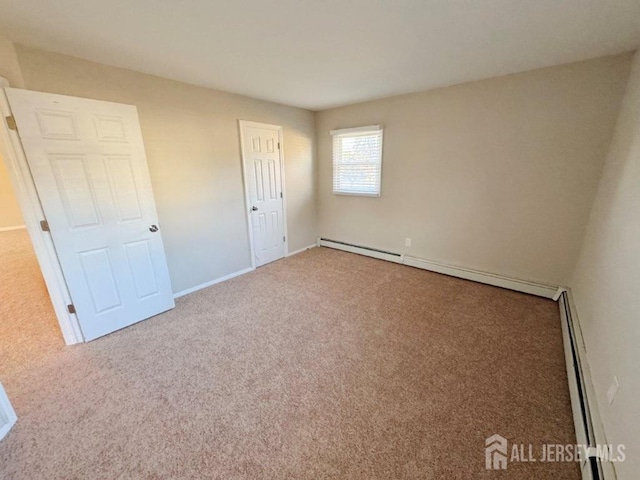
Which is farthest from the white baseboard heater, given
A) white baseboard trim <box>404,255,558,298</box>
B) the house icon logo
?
the house icon logo

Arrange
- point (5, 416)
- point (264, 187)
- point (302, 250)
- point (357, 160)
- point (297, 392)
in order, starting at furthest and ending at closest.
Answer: point (302, 250) → point (357, 160) → point (264, 187) → point (297, 392) → point (5, 416)

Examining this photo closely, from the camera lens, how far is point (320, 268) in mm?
3834

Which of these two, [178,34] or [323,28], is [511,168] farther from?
[178,34]

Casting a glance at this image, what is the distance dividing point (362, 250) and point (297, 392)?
9.35 ft

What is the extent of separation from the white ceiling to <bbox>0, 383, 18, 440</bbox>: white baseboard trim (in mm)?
2243

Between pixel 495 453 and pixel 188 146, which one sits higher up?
pixel 188 146

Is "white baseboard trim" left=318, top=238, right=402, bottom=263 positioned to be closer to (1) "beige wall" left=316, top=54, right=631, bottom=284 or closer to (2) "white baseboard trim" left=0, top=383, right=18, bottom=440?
(1) "beige wall" left=316, top=54, right=631, bottom=284

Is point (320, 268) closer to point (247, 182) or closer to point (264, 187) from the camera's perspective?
point (264, 187)

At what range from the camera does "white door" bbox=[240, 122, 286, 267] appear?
11.4 feet

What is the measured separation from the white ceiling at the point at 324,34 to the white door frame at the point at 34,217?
27.4 inches

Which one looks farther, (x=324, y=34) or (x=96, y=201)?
(x=96, y=201)

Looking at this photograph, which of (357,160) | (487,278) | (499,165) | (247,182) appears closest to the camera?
(499,165)

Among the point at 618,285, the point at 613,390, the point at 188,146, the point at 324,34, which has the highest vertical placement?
the point at 324,34

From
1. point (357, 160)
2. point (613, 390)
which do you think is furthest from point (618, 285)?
point (357, 160)
